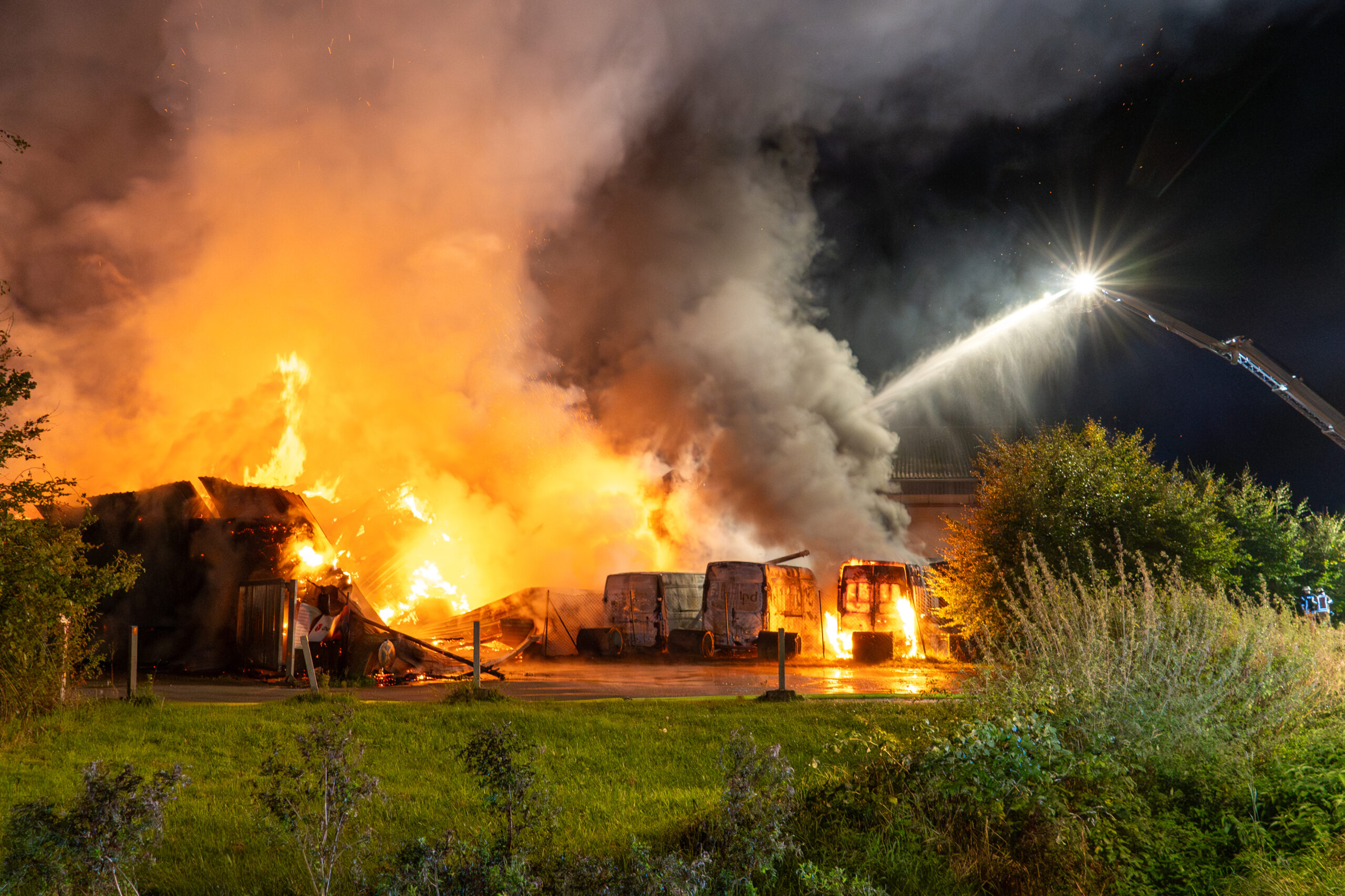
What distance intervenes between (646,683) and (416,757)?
8007 millimetres

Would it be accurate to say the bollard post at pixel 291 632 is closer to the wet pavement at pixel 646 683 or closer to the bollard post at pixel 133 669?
the wet pavement at pixel 646 683

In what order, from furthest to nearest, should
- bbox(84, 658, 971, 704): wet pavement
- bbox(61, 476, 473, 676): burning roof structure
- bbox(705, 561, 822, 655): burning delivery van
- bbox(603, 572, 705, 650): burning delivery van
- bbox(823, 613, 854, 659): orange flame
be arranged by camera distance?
bbox(603, 572, 705, 650): burning delivery van
bbox(823, 613, 854, 659): orange flame
bbox(705, 561, 822, 655): burning delivery van
bbox(61, 476, 473, 676): burning roof structure
bbox(84, 658, 971, 704): wet pavement

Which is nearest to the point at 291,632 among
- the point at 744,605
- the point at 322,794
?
the point at 322,794

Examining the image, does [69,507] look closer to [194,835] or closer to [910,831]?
[194,835]

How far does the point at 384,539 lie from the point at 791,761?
23038 mm

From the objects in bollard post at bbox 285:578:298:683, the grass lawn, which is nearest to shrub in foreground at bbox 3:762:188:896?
the grass lawn

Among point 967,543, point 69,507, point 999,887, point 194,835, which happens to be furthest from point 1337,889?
point 69,507

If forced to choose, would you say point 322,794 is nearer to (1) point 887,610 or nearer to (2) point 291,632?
(2) point 291,632

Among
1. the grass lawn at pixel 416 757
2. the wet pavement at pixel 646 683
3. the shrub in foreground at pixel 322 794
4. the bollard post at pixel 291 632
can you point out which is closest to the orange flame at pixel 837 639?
the wet pavement at pixel 646 683

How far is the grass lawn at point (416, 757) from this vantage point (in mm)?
5316

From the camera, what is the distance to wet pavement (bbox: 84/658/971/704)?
12.8 metres

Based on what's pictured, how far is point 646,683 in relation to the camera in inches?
616

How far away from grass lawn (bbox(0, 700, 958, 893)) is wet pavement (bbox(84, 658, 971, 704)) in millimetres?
1598

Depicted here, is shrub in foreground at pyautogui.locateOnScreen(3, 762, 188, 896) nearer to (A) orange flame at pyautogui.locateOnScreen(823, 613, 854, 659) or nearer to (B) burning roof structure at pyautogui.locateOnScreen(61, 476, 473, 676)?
(B) burning roof structure at pyautogui.locateOnScreen(61, 476, 473, 676)
